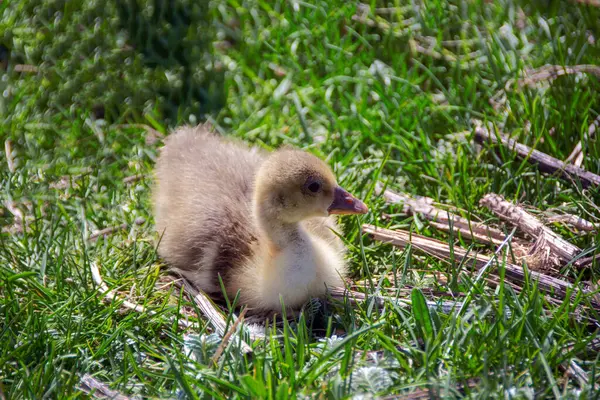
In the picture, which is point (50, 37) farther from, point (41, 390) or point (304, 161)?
point (41, 390)

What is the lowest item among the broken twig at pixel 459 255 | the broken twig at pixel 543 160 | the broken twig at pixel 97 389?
the broken twig at pixel 97 389

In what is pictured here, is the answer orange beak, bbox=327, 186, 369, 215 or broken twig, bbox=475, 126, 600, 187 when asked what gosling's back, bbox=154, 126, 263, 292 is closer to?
orange beak, bbox=327, 186, 369, 215

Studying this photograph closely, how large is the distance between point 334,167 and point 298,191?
2.71 ft

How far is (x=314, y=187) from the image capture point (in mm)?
2953

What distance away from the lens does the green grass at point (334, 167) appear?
2404mm

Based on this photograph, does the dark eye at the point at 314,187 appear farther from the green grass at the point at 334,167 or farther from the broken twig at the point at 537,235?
the broken twig at the point at 537,235

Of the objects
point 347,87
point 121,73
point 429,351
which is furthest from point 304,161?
point 121,73

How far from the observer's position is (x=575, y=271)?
2977 mm

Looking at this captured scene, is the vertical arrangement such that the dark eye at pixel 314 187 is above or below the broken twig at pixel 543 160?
above

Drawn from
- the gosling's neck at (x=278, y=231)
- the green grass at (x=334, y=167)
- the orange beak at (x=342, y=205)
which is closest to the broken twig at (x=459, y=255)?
the green grass at (x=334, y=167)

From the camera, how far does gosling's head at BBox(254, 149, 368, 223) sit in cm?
294

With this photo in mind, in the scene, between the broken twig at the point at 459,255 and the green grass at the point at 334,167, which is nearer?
the green grass at the point at 334,167

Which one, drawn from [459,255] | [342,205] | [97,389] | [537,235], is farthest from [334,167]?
[97,389]

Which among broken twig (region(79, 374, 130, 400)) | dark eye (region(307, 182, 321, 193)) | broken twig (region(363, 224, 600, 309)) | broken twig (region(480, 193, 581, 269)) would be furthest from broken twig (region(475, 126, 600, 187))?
broken twig (region(79, 374, 130, 400))
